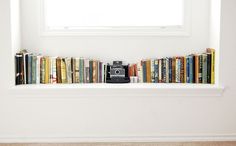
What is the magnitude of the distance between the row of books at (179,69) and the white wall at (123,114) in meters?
0.19

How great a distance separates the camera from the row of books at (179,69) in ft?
12.7

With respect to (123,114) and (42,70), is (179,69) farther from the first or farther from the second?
(42,70)

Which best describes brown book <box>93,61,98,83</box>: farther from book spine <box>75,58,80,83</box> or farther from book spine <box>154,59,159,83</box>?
book spine <box>154,59,159,83</box>

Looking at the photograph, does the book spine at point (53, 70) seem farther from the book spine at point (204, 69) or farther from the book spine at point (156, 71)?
the book spine at point (204, 69)

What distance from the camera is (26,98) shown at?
12.0ft
